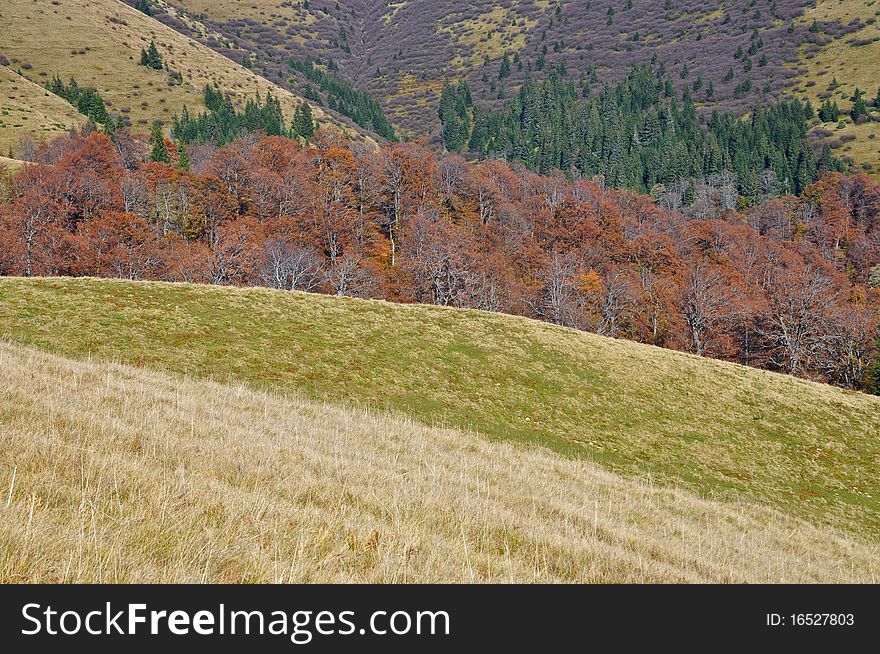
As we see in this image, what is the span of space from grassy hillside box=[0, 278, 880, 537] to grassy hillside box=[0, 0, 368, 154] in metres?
146

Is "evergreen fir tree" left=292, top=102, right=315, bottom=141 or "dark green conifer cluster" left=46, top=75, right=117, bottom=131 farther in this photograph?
"evergreen fir tree" left=292, top=102, right=315, bottom=141

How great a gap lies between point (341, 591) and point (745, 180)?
630ft

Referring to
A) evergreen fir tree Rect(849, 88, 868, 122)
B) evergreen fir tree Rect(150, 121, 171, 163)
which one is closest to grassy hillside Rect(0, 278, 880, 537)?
evergreen fir tree Rect(150, 121, 171, 163)

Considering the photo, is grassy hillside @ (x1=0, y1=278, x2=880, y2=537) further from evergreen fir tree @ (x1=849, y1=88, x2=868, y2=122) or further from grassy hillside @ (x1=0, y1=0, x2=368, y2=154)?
evergreen fir tree @ (x1=849, y1=88, x2=868, y2=122)

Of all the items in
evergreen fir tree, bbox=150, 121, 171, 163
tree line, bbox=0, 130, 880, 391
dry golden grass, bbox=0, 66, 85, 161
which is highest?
dry golden grass, bbox=0, 66, 85, 161

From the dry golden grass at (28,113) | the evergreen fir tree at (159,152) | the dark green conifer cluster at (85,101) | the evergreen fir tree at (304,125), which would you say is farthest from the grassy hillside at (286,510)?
the evergreen fir tree at (304,125)

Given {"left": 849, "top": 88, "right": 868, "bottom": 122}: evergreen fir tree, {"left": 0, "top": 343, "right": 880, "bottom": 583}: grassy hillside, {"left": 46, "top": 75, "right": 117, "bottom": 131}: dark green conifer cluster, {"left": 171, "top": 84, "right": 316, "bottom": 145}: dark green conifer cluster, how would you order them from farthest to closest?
{"left": 849, "top": 88, "right": 868, "bottom": 122}: evergreen fir tree → {"left": 171, "top": 84, "right": 316, "bottom": 145}: dark green conifer cluster → {"left": 46, "top": 75, "right": 117, "bottom": 131}: dark green conifer cluster → {"left": 0, "top": 343, "right": 880, "bottom": 583}: grassy hillside

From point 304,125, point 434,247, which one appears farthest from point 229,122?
point 434,247

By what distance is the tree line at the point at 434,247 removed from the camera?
73.6 meters

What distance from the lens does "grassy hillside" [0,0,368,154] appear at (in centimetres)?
16088

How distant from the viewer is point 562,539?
7.25 meters

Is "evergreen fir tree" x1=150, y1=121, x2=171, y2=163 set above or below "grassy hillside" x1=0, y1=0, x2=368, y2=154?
below

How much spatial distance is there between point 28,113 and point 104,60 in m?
63.3

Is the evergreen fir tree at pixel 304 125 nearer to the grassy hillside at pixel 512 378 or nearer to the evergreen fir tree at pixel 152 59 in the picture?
the evergreen fir tree at pixel 152 59
